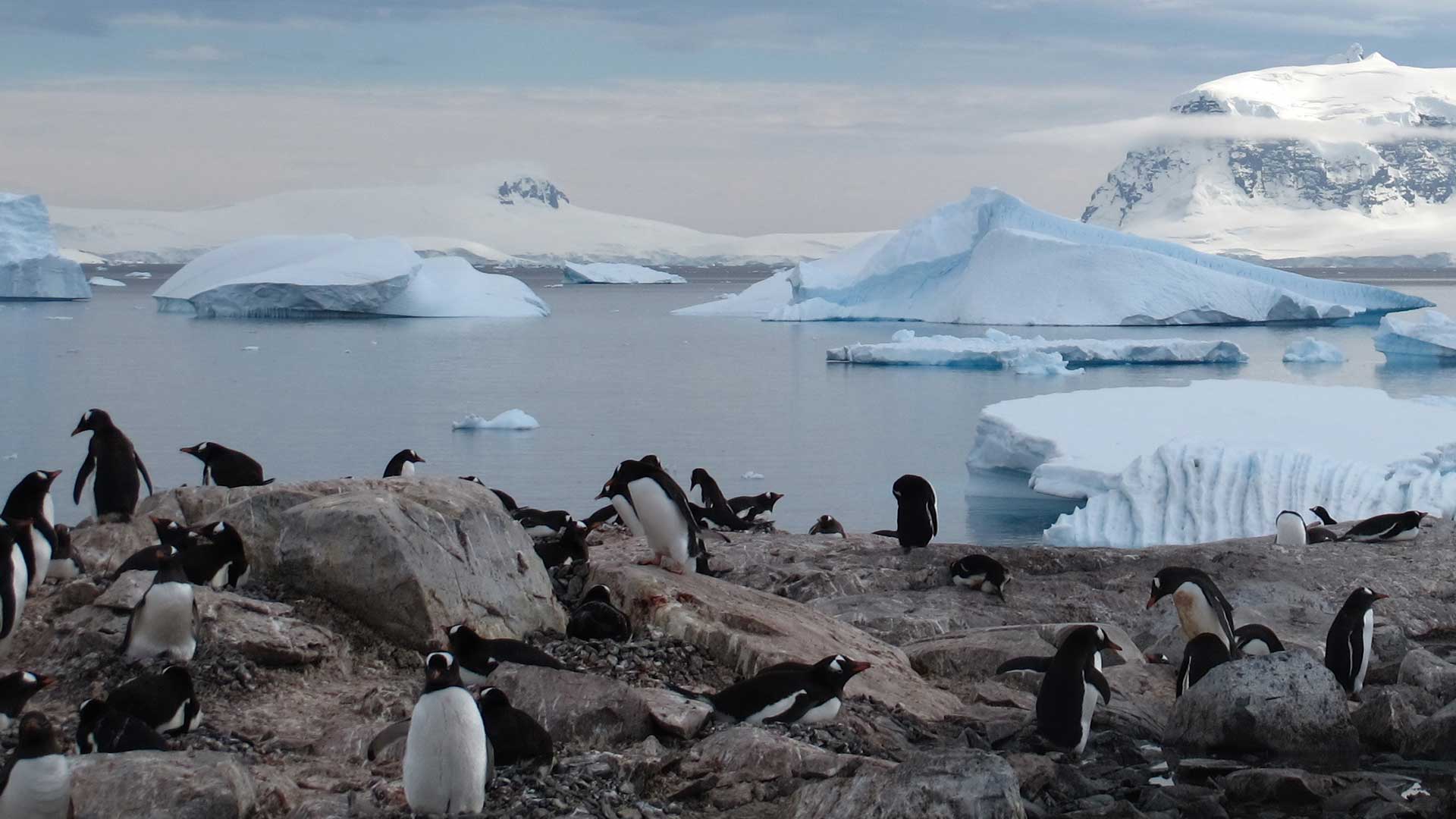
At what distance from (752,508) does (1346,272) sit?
102 meters

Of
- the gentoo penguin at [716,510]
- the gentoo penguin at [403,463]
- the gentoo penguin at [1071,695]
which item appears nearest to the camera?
the gentoo penguin at [1071,695]

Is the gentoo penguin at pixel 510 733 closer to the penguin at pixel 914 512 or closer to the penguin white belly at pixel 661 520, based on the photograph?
the penguin white belly at pixel 661 520

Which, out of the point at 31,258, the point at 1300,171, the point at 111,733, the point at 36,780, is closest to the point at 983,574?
Result: the point at 111,733

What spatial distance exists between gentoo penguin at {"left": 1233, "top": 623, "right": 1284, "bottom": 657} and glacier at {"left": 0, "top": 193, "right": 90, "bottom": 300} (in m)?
41.2

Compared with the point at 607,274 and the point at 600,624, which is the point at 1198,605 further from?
the point at 607,274

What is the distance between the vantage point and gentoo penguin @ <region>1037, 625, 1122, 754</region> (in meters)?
4.13

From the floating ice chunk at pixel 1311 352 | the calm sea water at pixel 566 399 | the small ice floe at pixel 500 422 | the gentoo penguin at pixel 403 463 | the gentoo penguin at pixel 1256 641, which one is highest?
the gentoo penguin at pixel 403 463

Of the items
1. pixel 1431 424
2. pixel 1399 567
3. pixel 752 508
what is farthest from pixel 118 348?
pixel 1399 567

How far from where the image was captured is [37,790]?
3174 mm

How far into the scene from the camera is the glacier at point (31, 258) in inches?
1587

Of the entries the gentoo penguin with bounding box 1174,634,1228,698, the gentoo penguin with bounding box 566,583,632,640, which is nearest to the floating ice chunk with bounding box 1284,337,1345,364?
the gentoo penguin with bounding box 1174,634,1228,698

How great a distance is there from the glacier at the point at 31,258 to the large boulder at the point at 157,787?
41135 millimetres

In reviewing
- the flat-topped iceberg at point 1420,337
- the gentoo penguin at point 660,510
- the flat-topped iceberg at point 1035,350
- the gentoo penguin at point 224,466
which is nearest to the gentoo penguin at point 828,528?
the gentoo penguin at point 224,466

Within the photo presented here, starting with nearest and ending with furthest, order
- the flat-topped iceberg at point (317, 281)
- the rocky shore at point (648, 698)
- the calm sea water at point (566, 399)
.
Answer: the rocky shore at point (648, 698), the calm sea water at point (566, 399), the flat-topped iceberg at point (317, 281)
